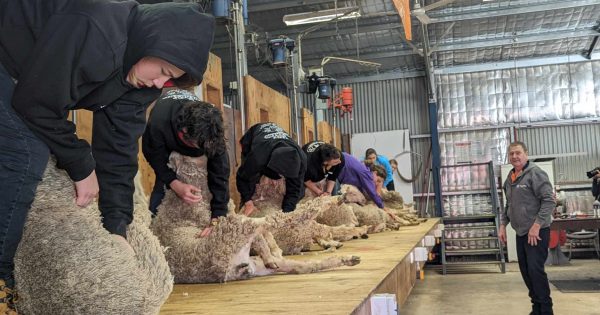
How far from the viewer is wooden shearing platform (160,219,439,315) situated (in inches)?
93.2

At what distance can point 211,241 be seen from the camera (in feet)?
10.8

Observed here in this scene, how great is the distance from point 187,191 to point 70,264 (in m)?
1.77

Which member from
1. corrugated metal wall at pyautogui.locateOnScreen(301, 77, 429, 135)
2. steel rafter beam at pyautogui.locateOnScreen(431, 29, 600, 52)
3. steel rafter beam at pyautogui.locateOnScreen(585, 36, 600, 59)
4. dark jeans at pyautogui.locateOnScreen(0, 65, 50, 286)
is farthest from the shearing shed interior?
corrugated metal wall at pyautogui.locateOnScreen(301, 77, 429, 135)

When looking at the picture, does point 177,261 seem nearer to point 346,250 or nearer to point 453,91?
point 346,250

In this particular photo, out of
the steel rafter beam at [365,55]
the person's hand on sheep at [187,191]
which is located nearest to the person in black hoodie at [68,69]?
the person's hand on sheep at [187,191]

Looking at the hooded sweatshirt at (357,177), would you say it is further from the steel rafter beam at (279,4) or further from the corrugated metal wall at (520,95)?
the corrugated metal wall at (520,95)

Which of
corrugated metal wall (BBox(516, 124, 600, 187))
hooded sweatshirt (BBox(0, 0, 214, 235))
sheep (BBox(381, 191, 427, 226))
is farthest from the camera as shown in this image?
corrugated metal wall (BBox(516, 124, 600, 187))

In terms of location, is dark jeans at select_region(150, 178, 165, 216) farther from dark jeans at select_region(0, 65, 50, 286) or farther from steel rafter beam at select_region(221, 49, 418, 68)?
steel rafter beam at select_region(221, 49, 418, 68)

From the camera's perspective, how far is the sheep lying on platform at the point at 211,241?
327 cm

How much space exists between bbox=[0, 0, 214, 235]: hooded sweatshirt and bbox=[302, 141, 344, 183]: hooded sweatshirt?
15.1ft

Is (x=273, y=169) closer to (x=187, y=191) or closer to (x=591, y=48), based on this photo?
(x=187, y=191)

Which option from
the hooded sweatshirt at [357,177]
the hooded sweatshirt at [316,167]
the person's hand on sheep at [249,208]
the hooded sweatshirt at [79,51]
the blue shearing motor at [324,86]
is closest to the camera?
the hooded sweatshirt at [79,51]

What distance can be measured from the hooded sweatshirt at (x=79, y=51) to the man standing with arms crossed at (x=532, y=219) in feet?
19.2

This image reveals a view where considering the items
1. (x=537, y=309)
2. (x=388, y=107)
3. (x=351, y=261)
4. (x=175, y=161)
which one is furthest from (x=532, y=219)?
(x=388, y=107)
